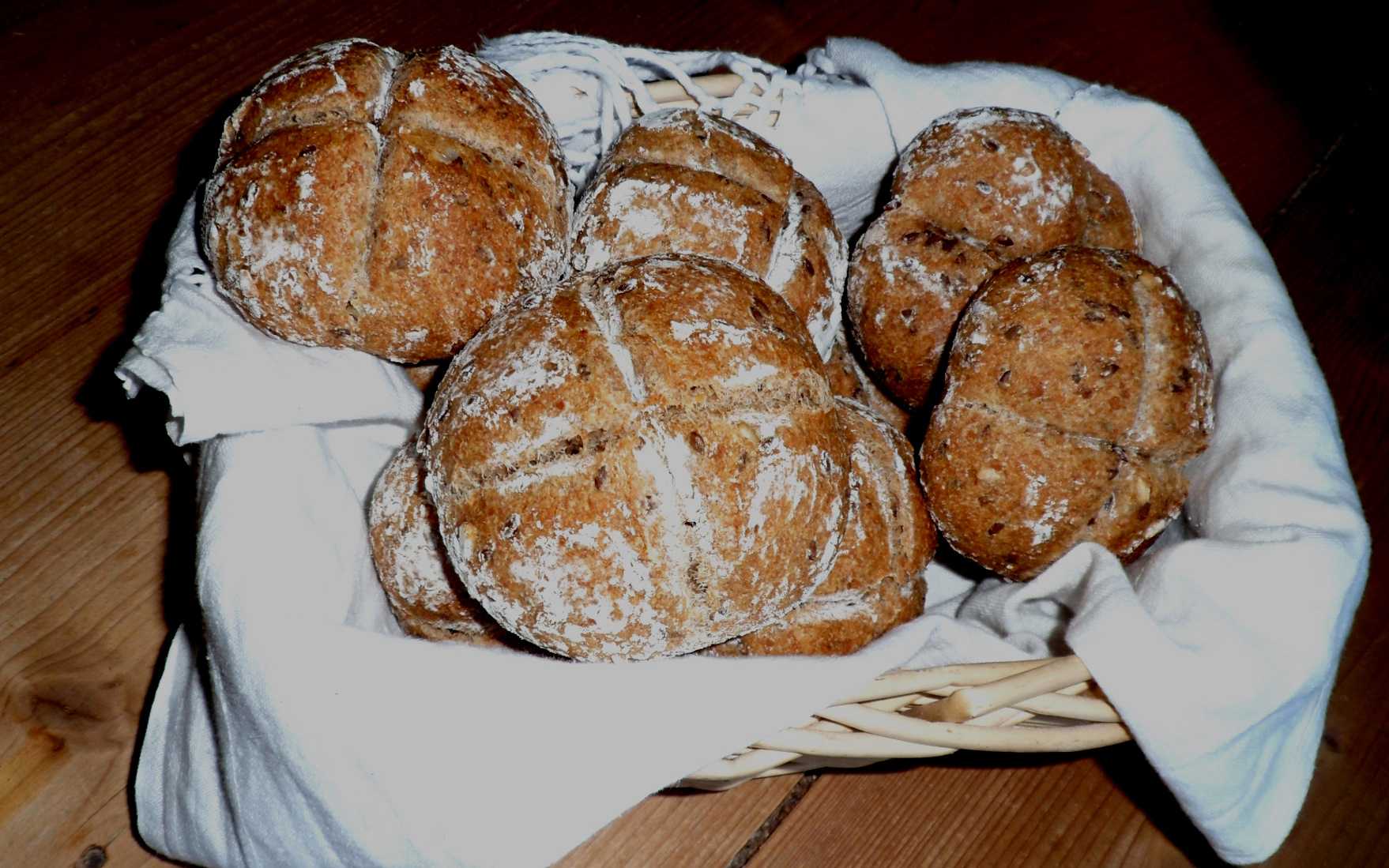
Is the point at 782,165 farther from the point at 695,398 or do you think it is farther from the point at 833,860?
the point at 833,860

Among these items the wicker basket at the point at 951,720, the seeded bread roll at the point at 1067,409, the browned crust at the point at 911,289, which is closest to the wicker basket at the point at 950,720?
the wicker basket at the point at 951,720

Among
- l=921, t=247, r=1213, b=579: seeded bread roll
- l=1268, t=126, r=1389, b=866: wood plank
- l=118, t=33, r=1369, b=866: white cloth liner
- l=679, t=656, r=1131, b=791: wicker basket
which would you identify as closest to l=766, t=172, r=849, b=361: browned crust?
l=921, t=247, r=1213, b=579: seeded bread roll

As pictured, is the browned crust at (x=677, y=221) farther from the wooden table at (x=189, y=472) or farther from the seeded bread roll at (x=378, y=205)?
the wooden table at (x=189, y=472)

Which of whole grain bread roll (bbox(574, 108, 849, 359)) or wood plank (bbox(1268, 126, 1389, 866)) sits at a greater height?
whole grain bread roll (bbox(574, 108, 849, 359))

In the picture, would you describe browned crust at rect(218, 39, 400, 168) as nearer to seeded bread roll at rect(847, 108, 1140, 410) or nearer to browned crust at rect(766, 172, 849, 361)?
browned crust at rect(766, 172, 849, 361)

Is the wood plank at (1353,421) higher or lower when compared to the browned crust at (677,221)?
lower

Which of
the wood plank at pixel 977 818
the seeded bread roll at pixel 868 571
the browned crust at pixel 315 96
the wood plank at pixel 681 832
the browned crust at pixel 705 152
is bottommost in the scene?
the wood plank at pixel 977 818
